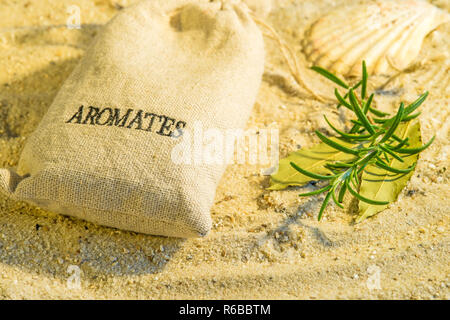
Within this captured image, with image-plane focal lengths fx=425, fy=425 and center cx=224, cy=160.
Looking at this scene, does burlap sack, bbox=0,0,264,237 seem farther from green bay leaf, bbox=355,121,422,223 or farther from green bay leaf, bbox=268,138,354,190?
green bay leaf, bbox=355,121,422,223

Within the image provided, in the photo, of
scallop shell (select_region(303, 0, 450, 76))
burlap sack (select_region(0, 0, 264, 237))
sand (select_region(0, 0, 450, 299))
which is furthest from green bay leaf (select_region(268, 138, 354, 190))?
scallop shell (select_region(303, 0, 450, 76))

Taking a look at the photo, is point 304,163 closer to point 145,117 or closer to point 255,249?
point 255,249

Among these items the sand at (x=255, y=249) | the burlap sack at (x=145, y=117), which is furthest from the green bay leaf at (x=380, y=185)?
the burlap sack at (x=145, y=117)

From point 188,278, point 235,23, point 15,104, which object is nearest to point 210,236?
point 188,278

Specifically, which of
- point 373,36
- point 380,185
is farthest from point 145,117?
point 373,36

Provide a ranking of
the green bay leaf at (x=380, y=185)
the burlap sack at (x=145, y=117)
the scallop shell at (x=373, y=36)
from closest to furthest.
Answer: the burlap sack at (x=145, y=117) → the green bay leaf at (x=380, y=185) → the scallop shell at (x=373, y=36)

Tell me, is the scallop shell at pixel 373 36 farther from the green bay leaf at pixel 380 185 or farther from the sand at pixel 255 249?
the green bay leaf at pixel 380 185
